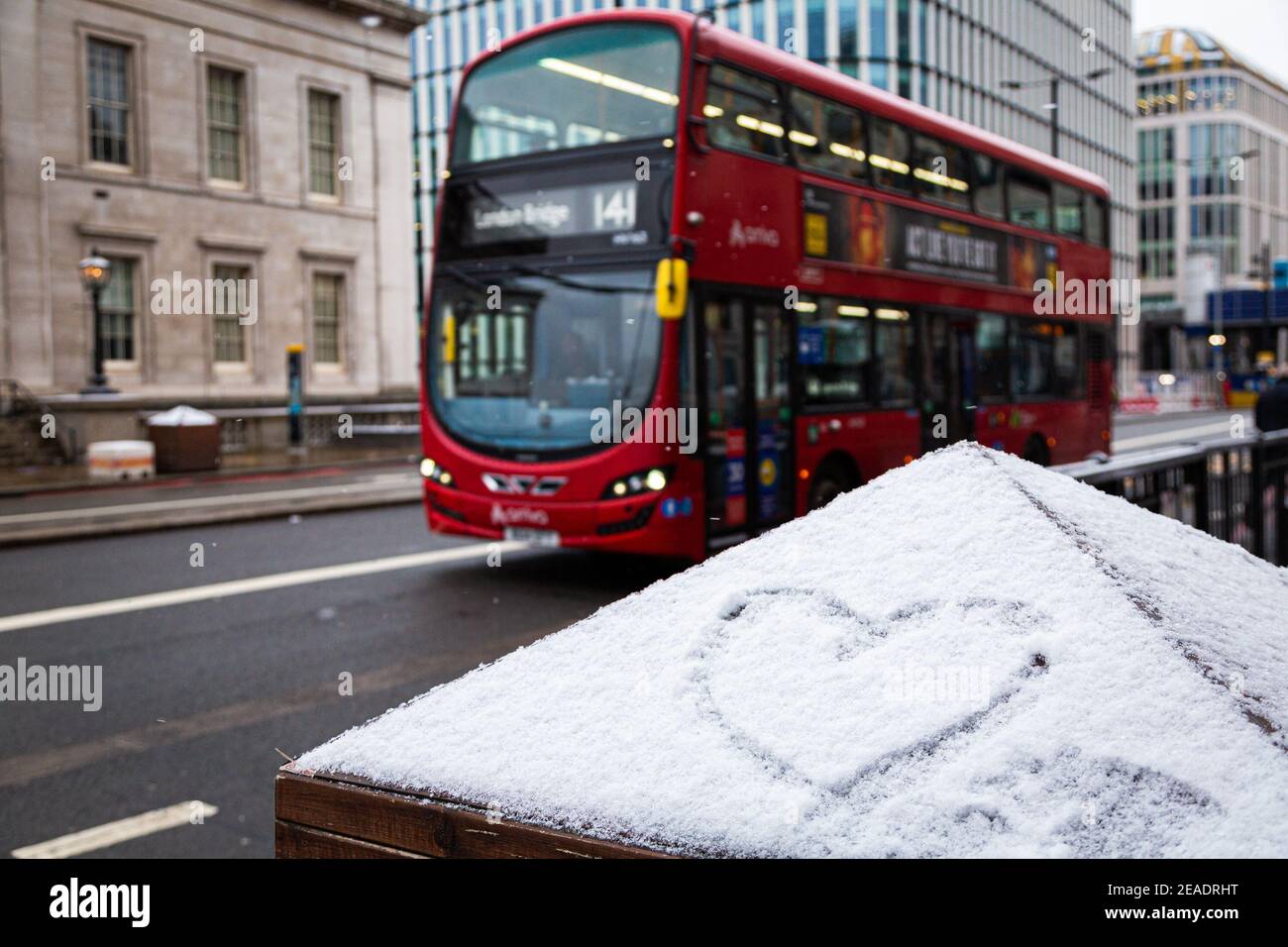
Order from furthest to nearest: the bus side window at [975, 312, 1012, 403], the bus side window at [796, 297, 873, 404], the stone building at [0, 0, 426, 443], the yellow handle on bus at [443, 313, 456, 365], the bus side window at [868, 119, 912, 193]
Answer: the stone building at [0, 0, 426, 443], the bus side window at [975, 312, 1012, 403], the bus side window at [868, 119, 912, 193], the bus side window at [796, 297, 873, 404], the yellow handle on bus at [443, 313, 456, 365]

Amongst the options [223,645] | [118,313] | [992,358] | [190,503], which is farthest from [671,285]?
[118,313]

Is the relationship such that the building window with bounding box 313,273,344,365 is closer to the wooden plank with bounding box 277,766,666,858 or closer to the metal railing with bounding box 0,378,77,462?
the metal railing with bounding box 0,378,77,462

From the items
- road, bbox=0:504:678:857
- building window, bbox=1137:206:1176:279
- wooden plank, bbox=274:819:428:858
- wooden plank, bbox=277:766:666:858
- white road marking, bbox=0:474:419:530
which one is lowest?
road, bbox=0:504:678:857

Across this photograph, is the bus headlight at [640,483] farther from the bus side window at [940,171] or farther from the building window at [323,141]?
the building window at [323,141]

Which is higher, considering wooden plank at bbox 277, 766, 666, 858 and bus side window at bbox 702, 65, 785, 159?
bus side window at bbox 702, 65, 785, 159

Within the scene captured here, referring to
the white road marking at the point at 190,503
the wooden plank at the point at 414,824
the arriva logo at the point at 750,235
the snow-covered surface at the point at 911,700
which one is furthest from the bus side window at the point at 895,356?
the wooden plank at the point at 414,824

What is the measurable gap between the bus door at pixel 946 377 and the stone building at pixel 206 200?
19.2m

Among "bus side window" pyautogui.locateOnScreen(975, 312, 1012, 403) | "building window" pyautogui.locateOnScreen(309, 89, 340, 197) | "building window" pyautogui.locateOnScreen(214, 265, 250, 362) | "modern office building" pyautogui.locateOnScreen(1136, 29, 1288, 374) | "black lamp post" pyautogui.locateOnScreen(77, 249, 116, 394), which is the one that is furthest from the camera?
"modern office building" pyautogui.locateOnScreen(1136, 29, 1288, 374)

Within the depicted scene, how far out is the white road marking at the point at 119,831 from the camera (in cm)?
430

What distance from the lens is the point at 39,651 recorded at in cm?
748

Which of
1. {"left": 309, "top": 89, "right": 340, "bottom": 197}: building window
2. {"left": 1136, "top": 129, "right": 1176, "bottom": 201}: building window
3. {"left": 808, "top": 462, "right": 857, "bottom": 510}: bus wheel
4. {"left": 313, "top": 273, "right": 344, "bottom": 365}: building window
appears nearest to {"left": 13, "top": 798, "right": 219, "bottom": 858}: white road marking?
{"left": 808, "top": 462, "right": 857, "bottom": 510}: bus wheel

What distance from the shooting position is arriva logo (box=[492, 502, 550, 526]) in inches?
386

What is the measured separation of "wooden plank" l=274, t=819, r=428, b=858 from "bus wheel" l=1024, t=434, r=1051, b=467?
13868 mm

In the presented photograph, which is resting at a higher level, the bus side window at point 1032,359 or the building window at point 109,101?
the building window at point 109,101
